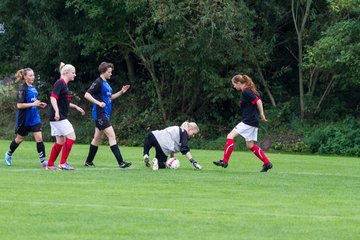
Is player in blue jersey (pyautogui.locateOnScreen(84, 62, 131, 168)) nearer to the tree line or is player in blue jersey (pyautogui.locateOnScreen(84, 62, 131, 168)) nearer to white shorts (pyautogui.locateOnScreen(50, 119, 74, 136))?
white shorts (pyautogui.locateOnScreen(50, 119, 74, 136))

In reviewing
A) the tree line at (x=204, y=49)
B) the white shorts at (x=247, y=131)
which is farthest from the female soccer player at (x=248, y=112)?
the tree line at (x=204, y=49)

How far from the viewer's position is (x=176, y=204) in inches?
501

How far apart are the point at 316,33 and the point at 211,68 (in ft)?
13.6

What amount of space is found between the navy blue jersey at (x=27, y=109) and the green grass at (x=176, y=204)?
0.95 metres

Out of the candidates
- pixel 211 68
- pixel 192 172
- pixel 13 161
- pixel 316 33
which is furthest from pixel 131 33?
pixel 192 172

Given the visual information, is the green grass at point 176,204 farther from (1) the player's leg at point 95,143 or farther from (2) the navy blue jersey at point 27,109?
(2) the navy blue jersey at point 27,109

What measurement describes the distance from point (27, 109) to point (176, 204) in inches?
319

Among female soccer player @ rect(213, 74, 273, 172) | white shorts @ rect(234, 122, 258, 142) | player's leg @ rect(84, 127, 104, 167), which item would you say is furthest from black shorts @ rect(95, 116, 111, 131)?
white shorts @ rect(234, 122, 258, 142)

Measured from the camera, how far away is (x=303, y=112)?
38125mm

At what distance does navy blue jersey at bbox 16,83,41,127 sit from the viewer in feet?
65.2

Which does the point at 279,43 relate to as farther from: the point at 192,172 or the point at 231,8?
the point at 192,172

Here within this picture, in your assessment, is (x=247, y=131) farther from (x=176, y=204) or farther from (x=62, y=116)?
(x=176, y=204)

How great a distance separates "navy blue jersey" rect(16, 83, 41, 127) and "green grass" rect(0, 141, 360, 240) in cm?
95

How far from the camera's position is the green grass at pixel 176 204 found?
10.2 metres
